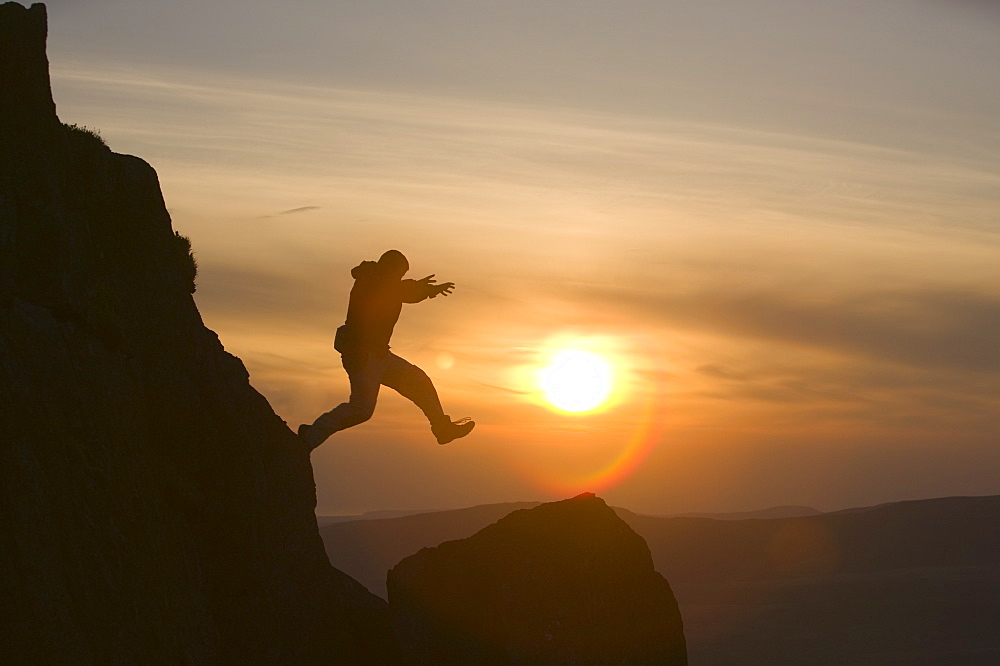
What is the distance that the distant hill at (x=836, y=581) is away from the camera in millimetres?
115375

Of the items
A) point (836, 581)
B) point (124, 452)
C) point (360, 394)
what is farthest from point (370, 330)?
point (836, 581)

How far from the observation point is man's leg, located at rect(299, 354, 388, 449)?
17.3 meters

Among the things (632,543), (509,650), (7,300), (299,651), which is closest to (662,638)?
(632,543)

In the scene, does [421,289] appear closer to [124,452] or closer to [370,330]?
[370,330]

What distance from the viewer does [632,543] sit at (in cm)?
1866

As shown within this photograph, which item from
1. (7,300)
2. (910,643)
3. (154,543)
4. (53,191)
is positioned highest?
(53,191)

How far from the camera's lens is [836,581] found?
141250 mm

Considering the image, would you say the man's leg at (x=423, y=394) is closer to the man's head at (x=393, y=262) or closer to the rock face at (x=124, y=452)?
the man's head at (x=393, y=262)

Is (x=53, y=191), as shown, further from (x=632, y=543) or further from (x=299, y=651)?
(x=632, y=543)

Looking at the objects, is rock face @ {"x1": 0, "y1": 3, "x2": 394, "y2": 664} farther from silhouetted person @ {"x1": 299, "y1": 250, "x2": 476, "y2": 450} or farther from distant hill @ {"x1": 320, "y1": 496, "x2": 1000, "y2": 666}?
distant hill @ {"x1": 320, "y1": 496, "x2": 1000, "y2": 666}

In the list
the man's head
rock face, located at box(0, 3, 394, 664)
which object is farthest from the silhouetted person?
rock face, located at box(0, 3, 394, 664)

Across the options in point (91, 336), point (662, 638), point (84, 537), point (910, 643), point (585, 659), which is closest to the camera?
point (84, 537)

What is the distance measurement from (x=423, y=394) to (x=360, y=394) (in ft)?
3.98

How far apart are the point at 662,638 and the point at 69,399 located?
10.0 metres
